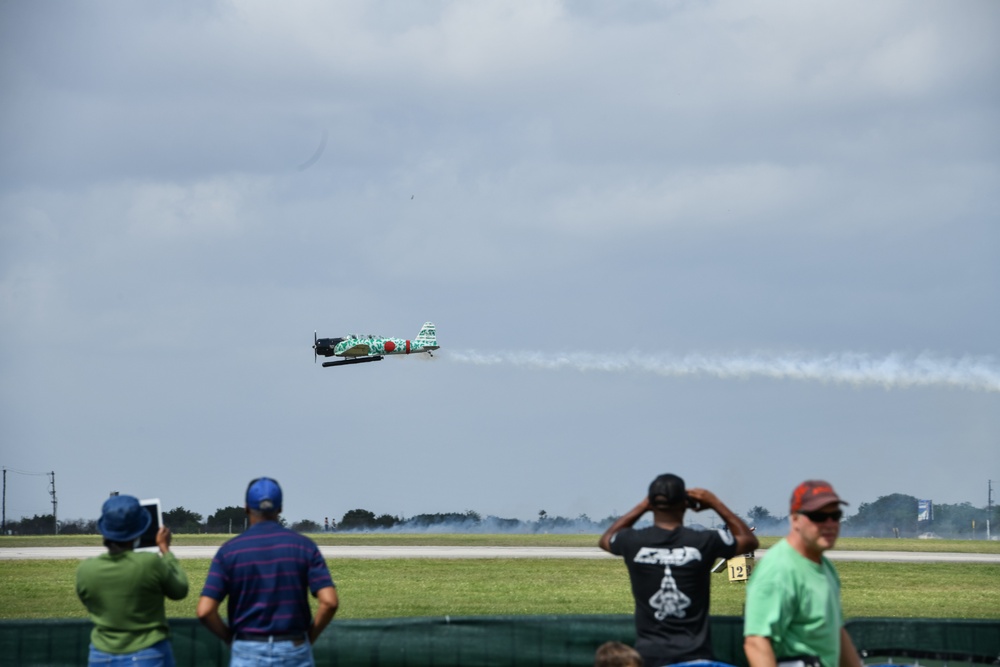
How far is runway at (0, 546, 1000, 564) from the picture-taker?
4434 cm

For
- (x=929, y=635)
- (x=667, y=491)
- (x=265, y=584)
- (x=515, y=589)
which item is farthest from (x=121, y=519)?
(x=515, y=589)

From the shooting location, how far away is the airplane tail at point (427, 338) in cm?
8100

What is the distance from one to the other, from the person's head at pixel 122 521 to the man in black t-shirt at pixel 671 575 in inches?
125

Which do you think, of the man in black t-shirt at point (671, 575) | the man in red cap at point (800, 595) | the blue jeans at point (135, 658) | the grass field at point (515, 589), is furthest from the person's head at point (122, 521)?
the grass field at point (515, 589)

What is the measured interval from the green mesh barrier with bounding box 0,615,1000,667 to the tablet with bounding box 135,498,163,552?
6.97 ft

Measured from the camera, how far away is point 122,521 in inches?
312

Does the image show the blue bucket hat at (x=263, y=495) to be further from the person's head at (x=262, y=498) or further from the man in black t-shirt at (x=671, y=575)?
the man in black t-shirt at (x=671, y=575)

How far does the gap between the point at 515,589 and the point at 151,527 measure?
2359cm

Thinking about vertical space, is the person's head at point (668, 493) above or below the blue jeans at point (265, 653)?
above

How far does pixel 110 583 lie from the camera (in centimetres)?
792

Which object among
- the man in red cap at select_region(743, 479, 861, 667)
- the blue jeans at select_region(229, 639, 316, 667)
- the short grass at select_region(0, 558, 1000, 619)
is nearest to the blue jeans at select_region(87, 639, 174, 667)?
the blue jeans at select_region(229, 639, 316, 667)

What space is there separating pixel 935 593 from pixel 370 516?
69.9 meters

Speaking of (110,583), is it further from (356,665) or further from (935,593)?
(935,593)

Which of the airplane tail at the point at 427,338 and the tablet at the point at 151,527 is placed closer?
the tablet at the point at 151,527
